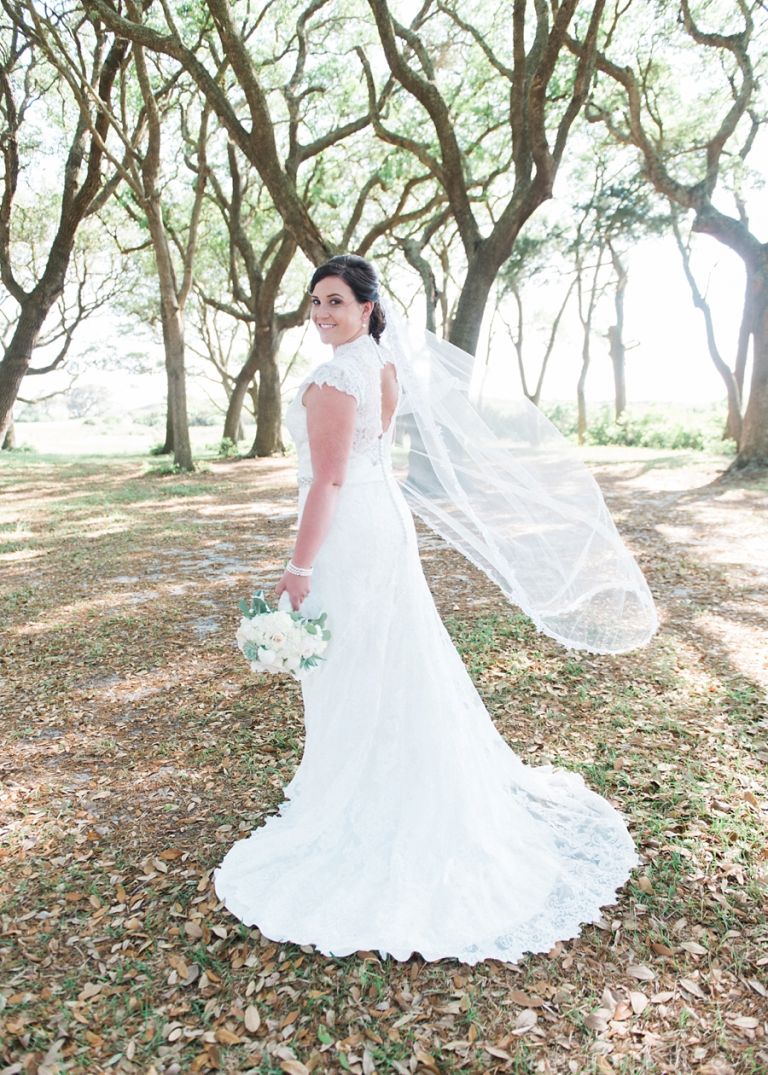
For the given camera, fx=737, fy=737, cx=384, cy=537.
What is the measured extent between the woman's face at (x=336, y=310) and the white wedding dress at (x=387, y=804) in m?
0.06

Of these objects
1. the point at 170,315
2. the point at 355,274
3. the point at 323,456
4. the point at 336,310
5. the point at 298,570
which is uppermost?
the point at 170,315

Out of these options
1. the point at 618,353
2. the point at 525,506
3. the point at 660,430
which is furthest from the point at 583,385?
the point at 525,506

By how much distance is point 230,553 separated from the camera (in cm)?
921

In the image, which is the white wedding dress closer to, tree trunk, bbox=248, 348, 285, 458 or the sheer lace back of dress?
the sheer lace back of dress

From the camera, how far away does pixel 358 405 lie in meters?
2.71

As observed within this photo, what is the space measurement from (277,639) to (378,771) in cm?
78

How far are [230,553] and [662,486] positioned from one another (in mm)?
8807

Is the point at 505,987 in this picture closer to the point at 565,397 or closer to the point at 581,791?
the point at 581,791

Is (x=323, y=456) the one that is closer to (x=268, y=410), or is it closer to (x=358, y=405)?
(x=358, y=405)

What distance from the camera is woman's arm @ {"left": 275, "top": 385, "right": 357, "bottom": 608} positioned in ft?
8.65

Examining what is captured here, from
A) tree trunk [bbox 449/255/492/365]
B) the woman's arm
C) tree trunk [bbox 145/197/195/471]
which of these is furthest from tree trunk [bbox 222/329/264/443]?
the woman's arm

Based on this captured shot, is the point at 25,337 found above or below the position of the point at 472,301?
below

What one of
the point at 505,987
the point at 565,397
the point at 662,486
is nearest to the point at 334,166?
the point at 662,486

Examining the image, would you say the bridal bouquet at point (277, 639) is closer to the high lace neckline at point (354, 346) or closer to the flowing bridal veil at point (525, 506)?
the high lace neckline at point (354, 346)
